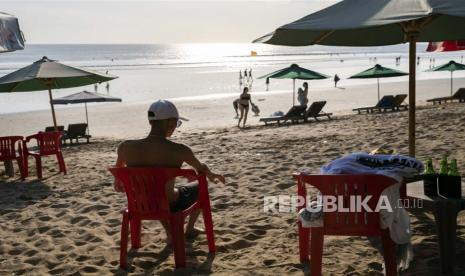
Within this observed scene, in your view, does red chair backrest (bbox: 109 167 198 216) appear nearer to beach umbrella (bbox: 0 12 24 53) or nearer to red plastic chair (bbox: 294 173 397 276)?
red plastic chair (bbox: 294 173 397 276)

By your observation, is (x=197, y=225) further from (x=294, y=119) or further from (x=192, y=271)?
(x=294, y=119)

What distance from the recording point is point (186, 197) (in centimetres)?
399

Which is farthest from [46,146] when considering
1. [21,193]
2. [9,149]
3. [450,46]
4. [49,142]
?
[450,46]

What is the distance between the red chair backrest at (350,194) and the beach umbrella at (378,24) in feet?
3.16

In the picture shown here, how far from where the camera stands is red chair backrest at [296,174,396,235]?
124 inches

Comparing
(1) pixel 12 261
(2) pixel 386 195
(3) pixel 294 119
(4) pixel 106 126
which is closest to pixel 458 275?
(2) pixel 386 195

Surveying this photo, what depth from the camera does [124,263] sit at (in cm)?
391

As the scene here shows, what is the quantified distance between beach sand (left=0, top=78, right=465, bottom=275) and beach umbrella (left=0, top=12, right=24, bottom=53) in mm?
1820

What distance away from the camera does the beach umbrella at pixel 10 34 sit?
16.0ft

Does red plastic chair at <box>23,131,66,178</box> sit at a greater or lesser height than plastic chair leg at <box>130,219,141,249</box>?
greater

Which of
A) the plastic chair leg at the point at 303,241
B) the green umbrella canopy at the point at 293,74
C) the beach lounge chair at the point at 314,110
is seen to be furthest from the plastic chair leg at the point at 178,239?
the green umbrella canopy at the point at 293,74

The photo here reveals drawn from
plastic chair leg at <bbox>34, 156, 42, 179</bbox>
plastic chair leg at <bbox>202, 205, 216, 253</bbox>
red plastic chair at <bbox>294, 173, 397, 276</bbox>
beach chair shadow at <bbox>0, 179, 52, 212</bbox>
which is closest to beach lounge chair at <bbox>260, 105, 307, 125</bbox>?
plastic chair leg at <bbox>34, 156, 42, 179</bbox>

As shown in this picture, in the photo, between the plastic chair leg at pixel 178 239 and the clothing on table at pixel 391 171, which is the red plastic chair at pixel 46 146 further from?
the clothing on table at pixel 391 171

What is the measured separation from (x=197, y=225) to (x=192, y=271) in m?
1.23
